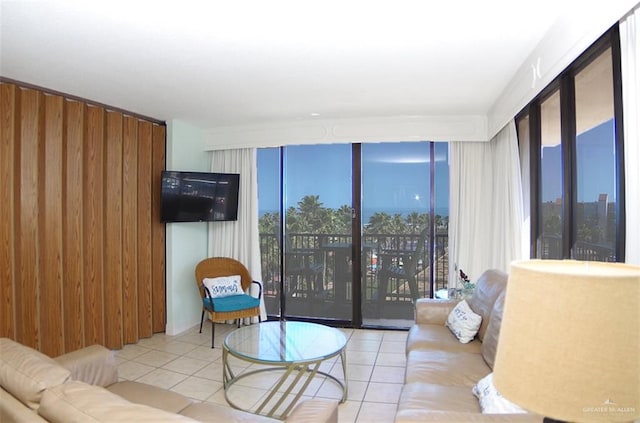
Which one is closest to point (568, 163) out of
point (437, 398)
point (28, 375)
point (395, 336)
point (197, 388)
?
point (437, 398)

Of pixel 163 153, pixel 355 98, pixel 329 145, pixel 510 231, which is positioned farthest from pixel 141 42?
pixel 510 231

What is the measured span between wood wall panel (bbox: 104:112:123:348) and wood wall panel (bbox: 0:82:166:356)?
0.4 inches

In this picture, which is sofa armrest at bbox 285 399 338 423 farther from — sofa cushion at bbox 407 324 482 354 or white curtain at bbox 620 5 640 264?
white curtain at bbox 620 5 640 264

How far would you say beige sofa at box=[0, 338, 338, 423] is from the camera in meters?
1.24

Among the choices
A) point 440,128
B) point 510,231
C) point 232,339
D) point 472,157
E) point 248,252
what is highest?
point 440,128

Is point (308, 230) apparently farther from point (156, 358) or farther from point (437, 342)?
point (437, 342)

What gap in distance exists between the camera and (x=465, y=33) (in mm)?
2367

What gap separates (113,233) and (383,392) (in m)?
3.10

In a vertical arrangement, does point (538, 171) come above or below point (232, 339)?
above

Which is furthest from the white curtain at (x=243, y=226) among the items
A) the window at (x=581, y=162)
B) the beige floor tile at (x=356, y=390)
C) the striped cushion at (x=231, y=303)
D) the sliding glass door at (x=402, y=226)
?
the window at (x=581, y=162)

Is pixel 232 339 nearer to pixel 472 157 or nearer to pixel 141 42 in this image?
pixel 141 42

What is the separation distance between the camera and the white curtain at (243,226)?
4953 millimetres

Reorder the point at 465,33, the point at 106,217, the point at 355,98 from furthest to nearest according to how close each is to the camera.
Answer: the point at 106,217, the point at 355,98, the point at 465,33

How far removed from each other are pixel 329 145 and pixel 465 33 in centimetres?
266
